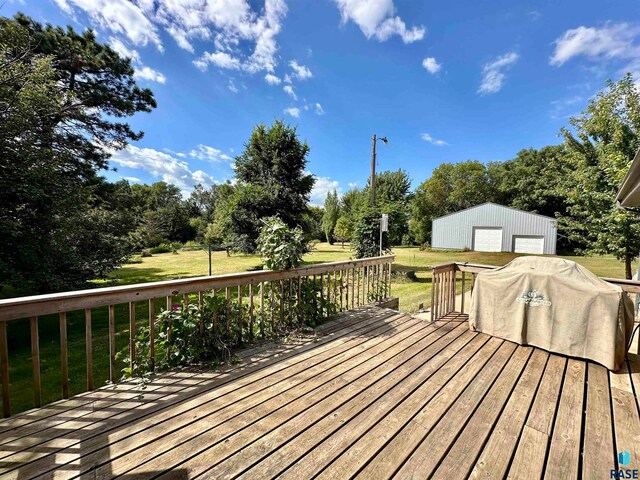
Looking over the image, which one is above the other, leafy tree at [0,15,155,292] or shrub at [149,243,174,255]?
leafy tree at [0,15,155,292]

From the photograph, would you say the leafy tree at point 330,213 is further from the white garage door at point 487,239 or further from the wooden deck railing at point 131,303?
the wooden deck railing at point 131,303

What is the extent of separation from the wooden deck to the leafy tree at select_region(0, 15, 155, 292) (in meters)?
4.65

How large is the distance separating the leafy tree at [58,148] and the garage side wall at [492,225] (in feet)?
73.6

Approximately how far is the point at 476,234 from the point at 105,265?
23.6 meters

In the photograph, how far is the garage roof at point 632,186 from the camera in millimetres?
2333

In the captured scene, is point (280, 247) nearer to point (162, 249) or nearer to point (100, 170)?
point (100, 170)

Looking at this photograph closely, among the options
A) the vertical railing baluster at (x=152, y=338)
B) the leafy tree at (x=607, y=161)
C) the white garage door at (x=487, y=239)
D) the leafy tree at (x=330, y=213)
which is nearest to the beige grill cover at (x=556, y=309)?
the vertical railing baluster at (x=152, y=338)

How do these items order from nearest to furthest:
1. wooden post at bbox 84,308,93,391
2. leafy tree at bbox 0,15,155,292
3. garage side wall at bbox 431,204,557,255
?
wooden post at bbox 84,308,93,391, leafy tree at bbox 0,15,155,292, garage side wall at bbox 431,204,557,255

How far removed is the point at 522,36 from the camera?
6457 millimetres

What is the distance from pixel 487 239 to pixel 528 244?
2.61 metres

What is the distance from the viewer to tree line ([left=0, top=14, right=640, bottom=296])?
15.7 feet

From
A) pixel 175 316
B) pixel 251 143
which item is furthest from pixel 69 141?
pixel 175 316

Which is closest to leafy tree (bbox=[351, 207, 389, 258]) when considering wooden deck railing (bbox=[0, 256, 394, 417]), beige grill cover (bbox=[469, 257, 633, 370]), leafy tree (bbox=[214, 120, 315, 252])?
leafy tree (bbox=[214, 120, 315, 252])

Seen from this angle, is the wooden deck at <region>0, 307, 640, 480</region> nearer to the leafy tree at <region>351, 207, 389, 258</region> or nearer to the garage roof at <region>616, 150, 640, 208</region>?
the garage roof at <region>616, 150, 640, 208</region>
